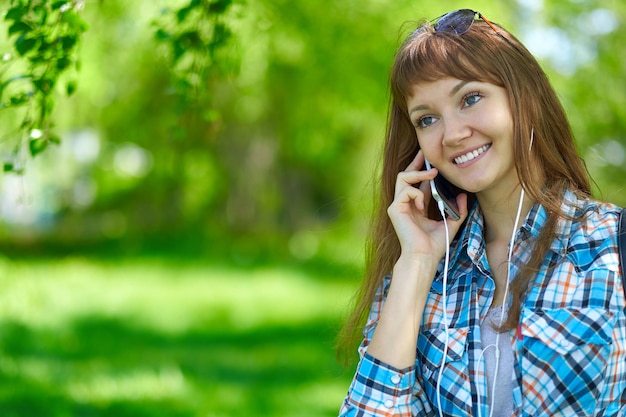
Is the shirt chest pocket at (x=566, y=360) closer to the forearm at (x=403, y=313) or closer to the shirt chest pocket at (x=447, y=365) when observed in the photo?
the shirt chest pocket at (x=447, y=365)

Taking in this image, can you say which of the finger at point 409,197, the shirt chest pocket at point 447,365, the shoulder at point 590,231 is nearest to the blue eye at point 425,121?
the finger at point 409,197

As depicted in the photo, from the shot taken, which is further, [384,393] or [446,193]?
[446,193]

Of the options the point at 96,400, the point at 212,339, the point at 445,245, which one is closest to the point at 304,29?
the point at 212,339

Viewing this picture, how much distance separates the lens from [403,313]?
265cm

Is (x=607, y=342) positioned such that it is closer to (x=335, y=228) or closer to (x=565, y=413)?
(x=565, y=413)

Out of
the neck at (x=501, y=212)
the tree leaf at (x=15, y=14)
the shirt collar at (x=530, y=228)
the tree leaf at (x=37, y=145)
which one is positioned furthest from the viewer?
the tree leaf at (x=37, y=145)

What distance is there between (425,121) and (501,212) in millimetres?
370

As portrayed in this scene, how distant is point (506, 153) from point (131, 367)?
5.92 metres

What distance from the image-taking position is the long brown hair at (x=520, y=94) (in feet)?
8.47

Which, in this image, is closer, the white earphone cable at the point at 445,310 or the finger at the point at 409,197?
the white earphone cable at the point at 445,310

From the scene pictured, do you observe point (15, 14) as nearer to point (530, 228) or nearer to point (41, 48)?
point (41, 48)

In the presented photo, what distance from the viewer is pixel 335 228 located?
23.7 meters

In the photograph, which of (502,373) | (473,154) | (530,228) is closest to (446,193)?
(473,154)

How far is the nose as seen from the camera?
2627 millimetres
